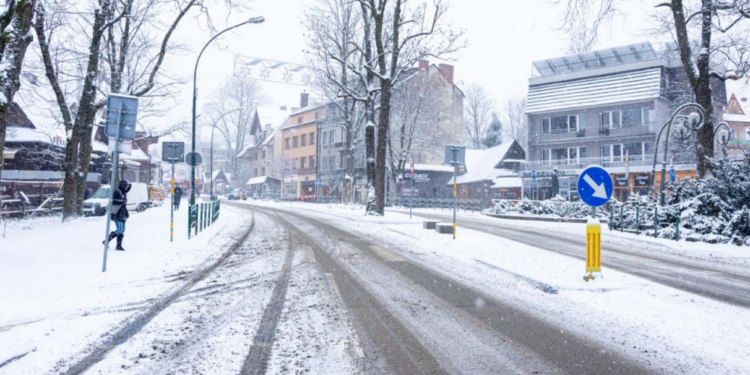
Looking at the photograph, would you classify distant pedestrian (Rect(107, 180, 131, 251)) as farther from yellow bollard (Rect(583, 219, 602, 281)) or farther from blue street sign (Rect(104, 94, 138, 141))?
yellow bollard (Rect(583, 219, 602, 281))

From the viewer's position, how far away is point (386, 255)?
10547 mm

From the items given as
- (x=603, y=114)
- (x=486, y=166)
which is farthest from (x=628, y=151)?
(x=486, y=166)

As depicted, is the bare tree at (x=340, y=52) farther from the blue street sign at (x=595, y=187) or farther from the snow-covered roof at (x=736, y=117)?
the snow-covered roof at (x=736, y=117)

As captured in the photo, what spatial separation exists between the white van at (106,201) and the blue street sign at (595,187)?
20.1m

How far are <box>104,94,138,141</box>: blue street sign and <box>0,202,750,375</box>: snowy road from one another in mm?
2365

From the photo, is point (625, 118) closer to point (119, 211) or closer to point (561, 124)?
point (561, 124)

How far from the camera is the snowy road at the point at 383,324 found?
3.83m

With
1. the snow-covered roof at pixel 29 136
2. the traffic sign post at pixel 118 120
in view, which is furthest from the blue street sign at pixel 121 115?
the snow-covered roof at pixel 29 136

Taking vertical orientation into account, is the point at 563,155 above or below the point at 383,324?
above

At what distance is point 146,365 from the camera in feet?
12.3

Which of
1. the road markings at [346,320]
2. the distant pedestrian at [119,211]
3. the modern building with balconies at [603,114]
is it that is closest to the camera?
the road markings at [346,320]

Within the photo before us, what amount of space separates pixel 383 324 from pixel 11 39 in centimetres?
883

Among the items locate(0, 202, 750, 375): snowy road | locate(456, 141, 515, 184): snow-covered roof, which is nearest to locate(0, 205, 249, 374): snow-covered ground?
locate(0, 202, 750, 375): snowy road

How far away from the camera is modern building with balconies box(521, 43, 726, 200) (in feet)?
122
